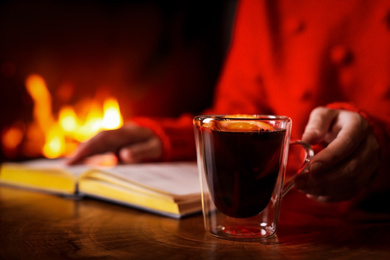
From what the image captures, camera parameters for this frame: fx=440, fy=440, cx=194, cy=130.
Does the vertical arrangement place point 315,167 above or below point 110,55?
below

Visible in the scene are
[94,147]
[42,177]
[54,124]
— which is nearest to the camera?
[42,177]

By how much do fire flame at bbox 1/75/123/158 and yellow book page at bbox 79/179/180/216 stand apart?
101cm

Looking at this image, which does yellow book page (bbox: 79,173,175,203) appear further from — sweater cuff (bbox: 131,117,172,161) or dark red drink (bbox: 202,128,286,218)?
sweater cuff (bbox: 131,117,172,161)

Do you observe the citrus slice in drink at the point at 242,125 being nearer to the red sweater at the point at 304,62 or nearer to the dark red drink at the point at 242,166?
the dark red drink at the point at 242,166

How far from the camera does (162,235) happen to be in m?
0.55

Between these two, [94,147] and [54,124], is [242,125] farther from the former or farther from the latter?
[54,124]

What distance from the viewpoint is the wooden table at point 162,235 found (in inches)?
18.6

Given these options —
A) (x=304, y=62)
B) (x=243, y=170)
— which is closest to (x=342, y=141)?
(x=243, y=170)

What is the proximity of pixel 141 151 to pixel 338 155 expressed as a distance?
0.51m

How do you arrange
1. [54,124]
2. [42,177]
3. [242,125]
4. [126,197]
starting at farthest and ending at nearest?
[54,124]
[42,177]
[126,197]
[242,125]

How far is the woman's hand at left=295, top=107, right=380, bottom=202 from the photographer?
1.83 ft

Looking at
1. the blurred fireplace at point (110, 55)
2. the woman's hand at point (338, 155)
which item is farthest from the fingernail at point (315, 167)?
the blurred fireplace at point (110, 55)

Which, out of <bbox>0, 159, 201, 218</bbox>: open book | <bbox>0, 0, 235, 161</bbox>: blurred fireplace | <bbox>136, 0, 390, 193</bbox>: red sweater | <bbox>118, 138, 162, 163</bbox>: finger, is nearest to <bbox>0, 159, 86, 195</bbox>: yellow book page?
<bbox>0, 159, 201, 218</bbox>: open book

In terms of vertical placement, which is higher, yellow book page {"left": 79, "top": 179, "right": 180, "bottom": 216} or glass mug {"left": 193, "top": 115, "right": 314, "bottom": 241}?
glass mug {"left": 193, "top": 115, "right": 314, "bottom": 241}
